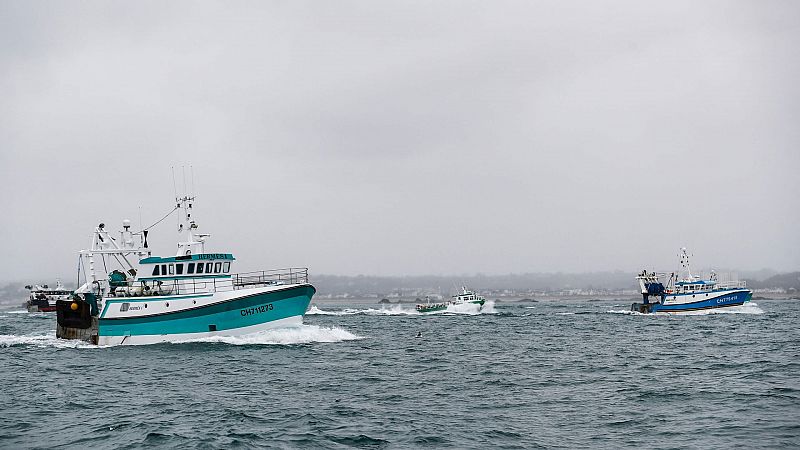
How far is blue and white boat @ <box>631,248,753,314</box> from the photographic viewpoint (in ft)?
314

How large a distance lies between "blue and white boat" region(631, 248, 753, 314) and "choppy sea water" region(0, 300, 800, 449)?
2034 inches

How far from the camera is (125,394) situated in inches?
1103

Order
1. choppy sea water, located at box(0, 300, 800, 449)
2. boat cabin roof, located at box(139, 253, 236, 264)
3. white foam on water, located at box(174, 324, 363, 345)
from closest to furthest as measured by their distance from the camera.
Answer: choppy sea water, located at box(0, 300, 800, 449), white foam on water, located at box(174, 324, 363, 345), boat cabin roof, located at box(139, 253, 236, 264)

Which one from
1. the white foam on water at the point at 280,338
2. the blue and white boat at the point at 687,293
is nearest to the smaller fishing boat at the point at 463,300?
the blue and white boat at the point at 687,293

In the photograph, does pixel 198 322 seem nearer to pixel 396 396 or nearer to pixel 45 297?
pixel 396 396

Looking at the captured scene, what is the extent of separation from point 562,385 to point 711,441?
36.1ft

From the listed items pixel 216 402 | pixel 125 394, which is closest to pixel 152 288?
pixel 125 394

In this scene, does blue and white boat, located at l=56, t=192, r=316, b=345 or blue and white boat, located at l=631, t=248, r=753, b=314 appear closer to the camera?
blue and white boat, located at l=56, t=192, r=316, b=345

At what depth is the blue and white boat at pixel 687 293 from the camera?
95562 millimetres

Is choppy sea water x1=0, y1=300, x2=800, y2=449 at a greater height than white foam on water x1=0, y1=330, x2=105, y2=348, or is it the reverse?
white foam on water x1=0, y1=330, x2=105, y2=348

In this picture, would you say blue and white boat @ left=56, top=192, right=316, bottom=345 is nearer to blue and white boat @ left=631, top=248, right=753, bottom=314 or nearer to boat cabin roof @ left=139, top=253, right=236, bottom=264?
boat cabin roof @ left=139, top=253, right=236, bottom=264

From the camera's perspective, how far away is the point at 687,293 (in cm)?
9556

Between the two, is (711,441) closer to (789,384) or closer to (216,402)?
(789,384)

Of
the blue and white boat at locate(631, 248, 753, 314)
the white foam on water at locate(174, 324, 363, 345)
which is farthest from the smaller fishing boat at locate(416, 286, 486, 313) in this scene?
the white foam on water at locate(174, 324, 363, 345)
